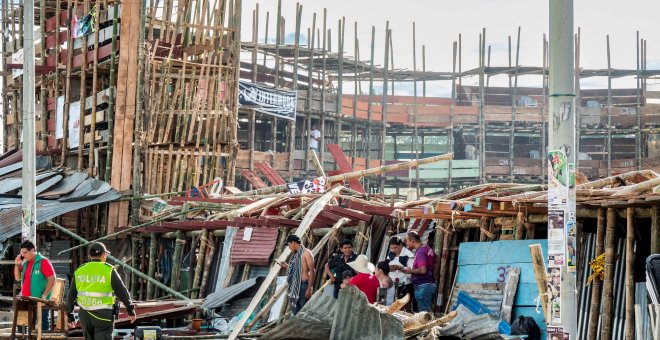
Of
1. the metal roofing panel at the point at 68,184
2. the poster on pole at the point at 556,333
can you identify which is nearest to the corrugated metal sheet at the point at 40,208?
the metal roofing panel at the point at 68,184

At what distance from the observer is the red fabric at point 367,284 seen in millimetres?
15516

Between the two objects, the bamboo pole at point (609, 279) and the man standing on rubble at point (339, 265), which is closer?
the bamboo pole at point (609, 279)

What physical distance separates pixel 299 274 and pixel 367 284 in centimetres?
158

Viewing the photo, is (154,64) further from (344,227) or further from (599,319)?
(599,319)

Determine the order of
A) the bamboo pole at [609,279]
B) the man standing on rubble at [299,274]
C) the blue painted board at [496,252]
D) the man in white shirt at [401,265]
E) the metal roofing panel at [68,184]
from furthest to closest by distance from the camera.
A: the metal roofing panel at [68,184] → the man in white shirt at [401,265] → the man standing on rubble at [299,274] → the blue painted board at [496,252] → the bamboo pole at [609,279]

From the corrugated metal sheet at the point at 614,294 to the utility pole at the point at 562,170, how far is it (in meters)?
4.75

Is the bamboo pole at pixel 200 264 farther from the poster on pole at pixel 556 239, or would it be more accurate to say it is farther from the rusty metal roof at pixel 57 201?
the poster on pole at pixel 556 239

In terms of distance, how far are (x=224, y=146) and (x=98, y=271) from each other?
1959 cm

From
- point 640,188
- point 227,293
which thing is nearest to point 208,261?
point 227,293

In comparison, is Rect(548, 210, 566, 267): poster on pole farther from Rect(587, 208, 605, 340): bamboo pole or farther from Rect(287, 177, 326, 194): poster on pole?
Rect(287, 177, 326, 194): poster on pole

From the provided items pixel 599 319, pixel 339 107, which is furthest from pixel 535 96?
pixel 599 319

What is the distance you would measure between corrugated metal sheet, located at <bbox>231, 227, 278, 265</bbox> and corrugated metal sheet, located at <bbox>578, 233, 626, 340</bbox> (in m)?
7.64

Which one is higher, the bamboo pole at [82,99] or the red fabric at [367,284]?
the bamboo pole at [82,99]

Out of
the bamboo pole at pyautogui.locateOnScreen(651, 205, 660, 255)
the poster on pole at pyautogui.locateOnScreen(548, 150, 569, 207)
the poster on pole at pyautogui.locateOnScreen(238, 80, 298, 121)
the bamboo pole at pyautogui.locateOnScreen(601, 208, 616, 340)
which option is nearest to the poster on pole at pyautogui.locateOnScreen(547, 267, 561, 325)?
the poster on pole at pyautogui.locateOnScreen(548, 150, 569, 207)
